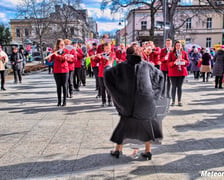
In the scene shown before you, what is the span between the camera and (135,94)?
365cm

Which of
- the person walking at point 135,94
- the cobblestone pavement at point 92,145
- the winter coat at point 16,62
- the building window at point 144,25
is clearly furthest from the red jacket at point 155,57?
the building window at point 144,25

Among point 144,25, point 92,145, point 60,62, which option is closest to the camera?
point 92,145

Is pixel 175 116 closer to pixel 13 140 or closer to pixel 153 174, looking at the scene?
pixel 153 174

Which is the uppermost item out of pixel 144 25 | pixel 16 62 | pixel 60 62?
pixel 144 25

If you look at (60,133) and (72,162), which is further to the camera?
(60,133)

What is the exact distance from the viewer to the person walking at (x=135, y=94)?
144 inches

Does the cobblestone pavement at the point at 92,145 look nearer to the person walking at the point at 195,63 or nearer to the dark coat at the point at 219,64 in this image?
the dark coat at the point at 219,64

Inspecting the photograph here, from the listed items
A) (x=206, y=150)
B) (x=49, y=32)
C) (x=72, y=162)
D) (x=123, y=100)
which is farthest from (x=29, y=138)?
(x=49, y=32)

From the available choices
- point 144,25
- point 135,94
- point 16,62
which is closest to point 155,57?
point 135,94

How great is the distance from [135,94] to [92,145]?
4.96ft

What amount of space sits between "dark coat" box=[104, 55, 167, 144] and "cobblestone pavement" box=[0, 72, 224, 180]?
0.52 meters

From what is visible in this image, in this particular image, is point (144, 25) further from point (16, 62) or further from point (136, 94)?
point (136, 94)

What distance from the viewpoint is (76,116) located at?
6.77 m

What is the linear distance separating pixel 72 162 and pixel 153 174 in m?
1.21
